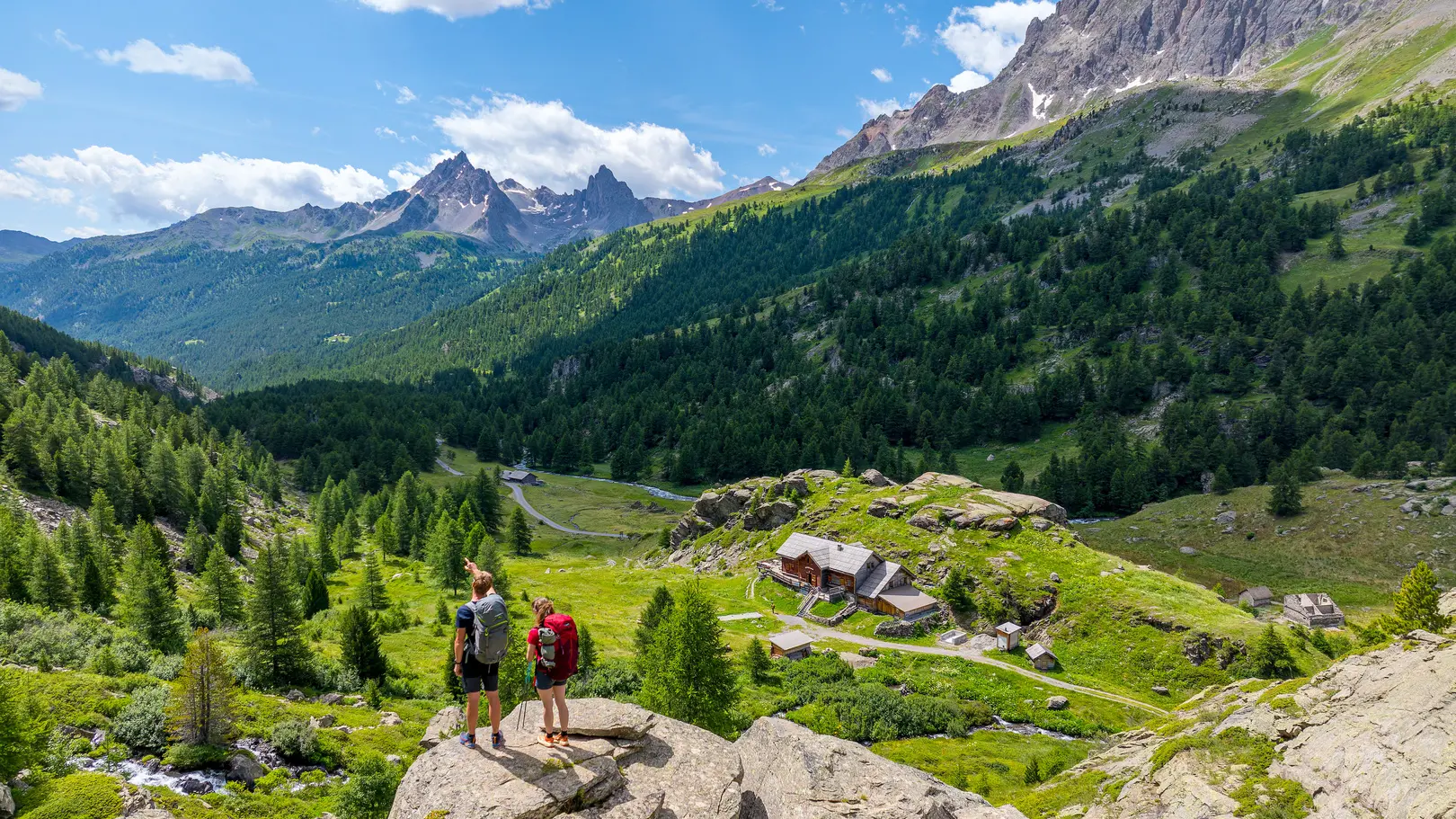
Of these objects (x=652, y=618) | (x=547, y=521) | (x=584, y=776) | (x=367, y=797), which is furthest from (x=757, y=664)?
(x=547, y=521)

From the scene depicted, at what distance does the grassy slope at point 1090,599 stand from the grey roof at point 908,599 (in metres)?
2.49

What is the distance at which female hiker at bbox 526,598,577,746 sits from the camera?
13891 millimetres

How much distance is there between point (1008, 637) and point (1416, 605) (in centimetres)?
2725

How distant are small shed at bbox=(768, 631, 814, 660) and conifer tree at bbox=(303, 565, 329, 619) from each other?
150ft

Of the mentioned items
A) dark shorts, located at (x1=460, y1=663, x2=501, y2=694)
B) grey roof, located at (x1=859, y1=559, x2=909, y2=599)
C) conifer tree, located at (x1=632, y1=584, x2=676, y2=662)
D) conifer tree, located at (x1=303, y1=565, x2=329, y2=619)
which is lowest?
grey roof, located at (x1=859, y1=559, x2=909, y2=599)

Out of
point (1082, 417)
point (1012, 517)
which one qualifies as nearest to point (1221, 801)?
point (1012, 517)

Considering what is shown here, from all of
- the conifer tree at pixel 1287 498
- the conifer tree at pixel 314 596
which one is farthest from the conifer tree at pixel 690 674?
the conifer tree at pixel 1287 498

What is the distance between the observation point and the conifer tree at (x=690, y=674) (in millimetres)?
29578

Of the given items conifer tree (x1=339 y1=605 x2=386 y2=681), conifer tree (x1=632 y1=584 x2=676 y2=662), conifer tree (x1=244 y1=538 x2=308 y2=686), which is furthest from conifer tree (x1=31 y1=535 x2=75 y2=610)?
conifer tree (x1=632 y1=584 x2=676 y2=662)

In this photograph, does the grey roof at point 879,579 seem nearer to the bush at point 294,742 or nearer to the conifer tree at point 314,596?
the bush at point 294,742

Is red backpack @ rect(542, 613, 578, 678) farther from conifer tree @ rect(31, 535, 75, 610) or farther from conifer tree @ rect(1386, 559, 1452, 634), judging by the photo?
conifer tree @ rect(31, 535, 75, 610)

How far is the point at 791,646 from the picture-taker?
56406 millimetres

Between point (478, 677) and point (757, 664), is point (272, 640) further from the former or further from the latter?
point (757, 664)

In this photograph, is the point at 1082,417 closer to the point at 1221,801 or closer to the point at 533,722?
the point at 1221,801
